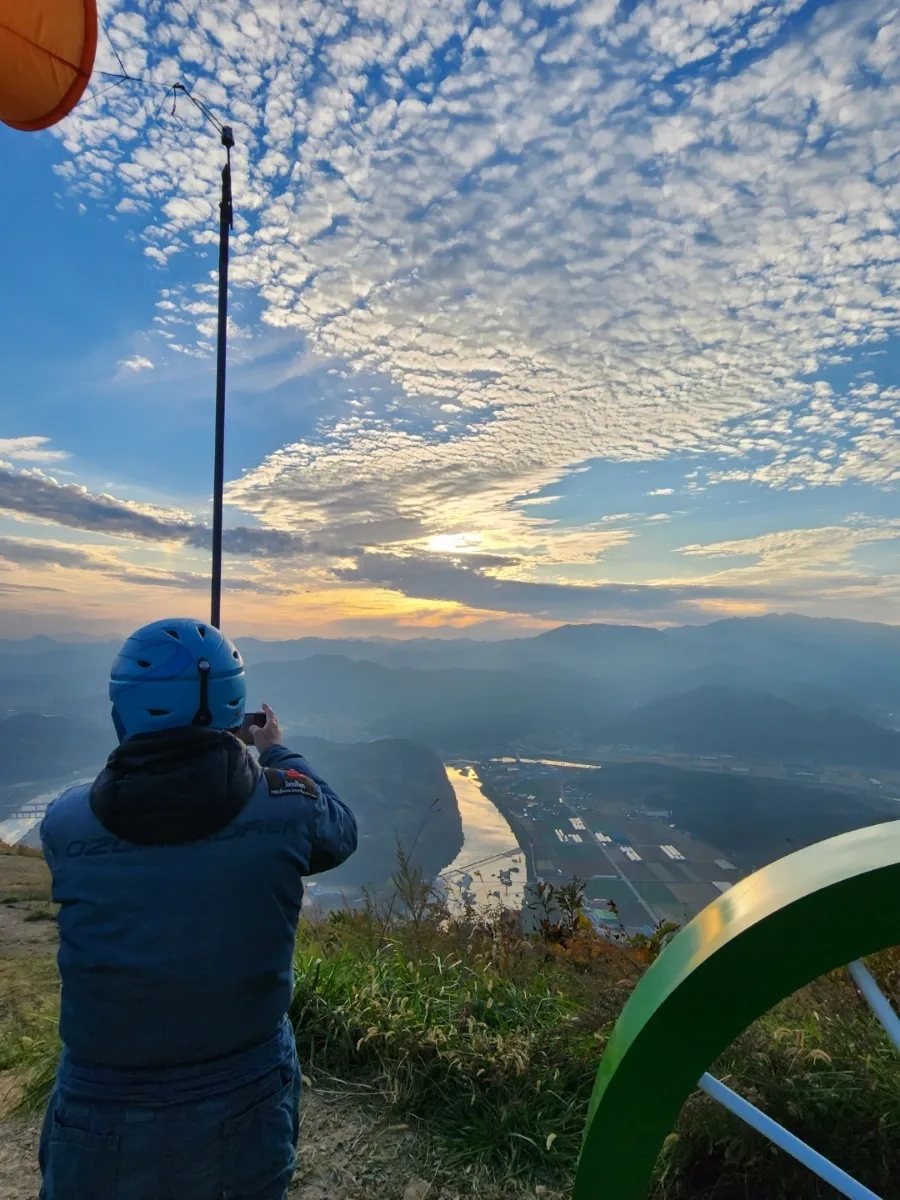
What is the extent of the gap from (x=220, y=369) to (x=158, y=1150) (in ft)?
11.8

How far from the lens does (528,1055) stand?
3.25m

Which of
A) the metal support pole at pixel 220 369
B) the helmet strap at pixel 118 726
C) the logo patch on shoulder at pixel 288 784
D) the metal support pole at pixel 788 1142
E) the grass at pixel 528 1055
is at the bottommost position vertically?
the grass at pixel 528 1055

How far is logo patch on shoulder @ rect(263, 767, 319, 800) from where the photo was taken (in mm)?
1824

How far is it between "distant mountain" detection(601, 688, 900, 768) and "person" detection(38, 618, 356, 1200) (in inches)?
1681

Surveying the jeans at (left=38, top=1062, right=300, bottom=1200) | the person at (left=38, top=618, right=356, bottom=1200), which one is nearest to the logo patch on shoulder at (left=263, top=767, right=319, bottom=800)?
the person at (left=38, top=618, right=356, bottom=1200)

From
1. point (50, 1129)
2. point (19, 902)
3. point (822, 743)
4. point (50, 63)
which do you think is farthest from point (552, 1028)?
point (822, 743)

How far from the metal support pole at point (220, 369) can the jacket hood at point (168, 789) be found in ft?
7.46

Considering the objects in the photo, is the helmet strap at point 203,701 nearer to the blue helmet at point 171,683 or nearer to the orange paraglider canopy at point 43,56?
the blue helmet at point 171,683

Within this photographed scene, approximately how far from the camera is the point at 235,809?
66.9 inches

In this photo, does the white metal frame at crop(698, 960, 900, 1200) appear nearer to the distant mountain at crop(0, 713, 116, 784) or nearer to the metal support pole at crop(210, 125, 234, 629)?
the metal support pole at crop(210, 125, 234, 629)

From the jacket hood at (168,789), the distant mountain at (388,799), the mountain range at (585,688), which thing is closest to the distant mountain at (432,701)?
the mountain range at (585,688)

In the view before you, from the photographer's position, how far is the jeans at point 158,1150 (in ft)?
5.16

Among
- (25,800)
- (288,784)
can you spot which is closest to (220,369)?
(288,784)

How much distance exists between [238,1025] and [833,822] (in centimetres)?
2026
